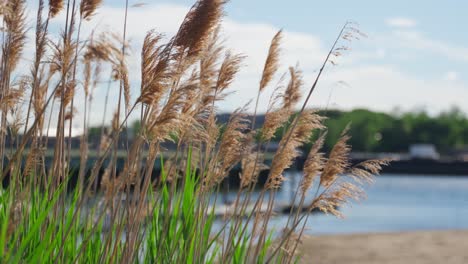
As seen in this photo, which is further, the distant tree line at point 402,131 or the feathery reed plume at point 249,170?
the distant tree line at point 402,131

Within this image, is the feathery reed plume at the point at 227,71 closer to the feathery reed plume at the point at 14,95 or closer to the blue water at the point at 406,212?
the feathery reed plume at the point at 14,95

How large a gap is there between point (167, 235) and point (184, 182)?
1.01ft

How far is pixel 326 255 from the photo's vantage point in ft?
30.2

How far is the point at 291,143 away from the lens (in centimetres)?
392

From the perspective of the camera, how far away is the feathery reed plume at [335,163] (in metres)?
3.92

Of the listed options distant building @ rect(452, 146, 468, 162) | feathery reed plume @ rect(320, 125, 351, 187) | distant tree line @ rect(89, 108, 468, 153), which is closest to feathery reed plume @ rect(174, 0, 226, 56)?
feathery reed plume @ rect(320, 125, 351, 187)

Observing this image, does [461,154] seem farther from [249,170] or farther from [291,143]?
[291,143]

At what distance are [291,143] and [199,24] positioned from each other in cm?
86

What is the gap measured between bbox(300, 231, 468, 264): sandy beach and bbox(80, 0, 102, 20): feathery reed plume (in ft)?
16.2

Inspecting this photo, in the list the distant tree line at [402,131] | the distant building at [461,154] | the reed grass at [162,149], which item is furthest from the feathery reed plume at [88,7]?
the distant tree line at [402,131]

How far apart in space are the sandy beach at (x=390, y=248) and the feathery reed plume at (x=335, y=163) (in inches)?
174

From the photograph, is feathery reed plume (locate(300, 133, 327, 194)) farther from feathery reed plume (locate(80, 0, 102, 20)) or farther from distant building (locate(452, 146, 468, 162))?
distant building (locate(452, 146, 468, 162))

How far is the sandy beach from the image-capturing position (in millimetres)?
8969

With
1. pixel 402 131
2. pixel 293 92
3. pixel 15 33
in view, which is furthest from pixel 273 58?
pixel 402 131
